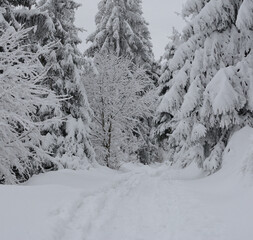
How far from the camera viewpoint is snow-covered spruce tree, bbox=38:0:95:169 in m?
18.2

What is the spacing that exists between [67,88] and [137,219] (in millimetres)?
12442

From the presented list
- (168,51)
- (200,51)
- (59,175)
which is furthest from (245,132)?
(168,51)

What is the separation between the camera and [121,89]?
74.3 feet

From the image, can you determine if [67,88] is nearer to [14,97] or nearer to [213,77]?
[213,77]

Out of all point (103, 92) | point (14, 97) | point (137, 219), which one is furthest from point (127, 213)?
point (103, 92)

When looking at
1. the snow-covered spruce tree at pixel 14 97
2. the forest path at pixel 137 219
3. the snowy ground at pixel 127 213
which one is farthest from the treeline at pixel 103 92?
the forest path at pixel 137 219

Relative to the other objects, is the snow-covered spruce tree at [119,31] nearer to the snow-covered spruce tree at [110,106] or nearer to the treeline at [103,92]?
the treeline at [103,92]

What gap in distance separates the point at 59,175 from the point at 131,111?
474 inches

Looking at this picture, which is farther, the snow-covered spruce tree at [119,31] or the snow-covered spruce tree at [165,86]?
the snow-covered spruce tree at [119,31]

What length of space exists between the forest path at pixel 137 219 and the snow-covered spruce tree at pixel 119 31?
21.1m

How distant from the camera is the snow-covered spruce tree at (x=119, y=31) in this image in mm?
29422

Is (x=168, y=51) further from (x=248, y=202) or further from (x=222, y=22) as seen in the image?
(x=248, y=202)

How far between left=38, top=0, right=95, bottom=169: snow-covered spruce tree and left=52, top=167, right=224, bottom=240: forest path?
9.03 meters

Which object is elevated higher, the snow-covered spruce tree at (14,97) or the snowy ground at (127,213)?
the snow-covered spruce tree at (14,97)
